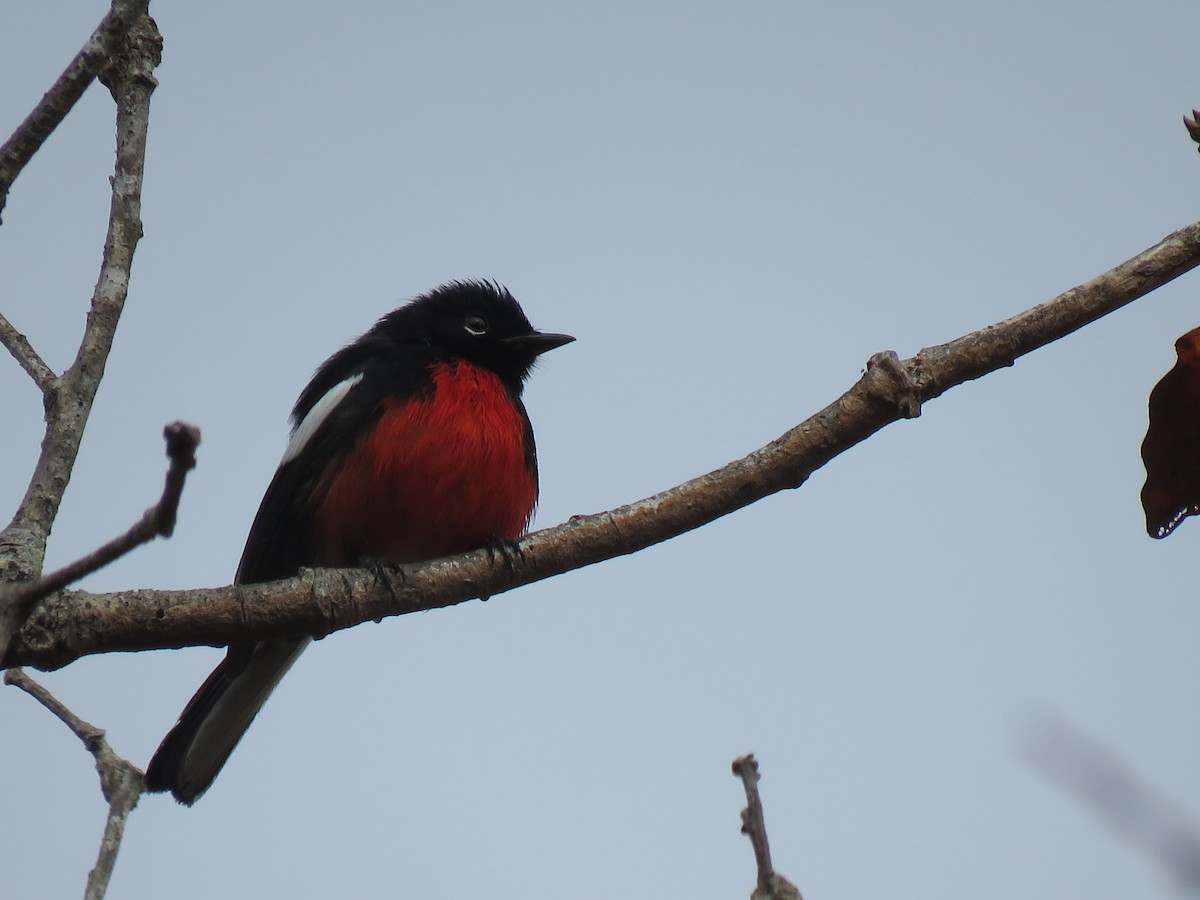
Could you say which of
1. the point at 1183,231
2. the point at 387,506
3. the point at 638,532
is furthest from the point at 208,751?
the point at 1183,231

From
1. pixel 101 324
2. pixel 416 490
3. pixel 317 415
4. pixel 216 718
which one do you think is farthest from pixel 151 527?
pixel 317 415

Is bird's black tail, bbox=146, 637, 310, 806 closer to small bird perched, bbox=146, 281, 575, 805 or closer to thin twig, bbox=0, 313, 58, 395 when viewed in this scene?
small bird perched, bbox=146, 281, 575, 805

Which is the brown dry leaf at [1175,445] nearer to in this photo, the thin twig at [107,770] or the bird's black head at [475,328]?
the thin twig at [107,770]

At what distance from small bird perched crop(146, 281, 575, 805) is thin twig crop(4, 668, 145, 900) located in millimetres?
1274

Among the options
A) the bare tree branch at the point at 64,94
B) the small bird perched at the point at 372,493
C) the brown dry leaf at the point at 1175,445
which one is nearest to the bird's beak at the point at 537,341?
the small bird perched at the point at 372,493

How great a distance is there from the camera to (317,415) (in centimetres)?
502

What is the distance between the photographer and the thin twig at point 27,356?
2625 mm

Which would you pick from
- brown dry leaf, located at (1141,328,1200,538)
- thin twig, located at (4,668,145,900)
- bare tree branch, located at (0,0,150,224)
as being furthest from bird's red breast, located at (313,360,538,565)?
brown dry leaf, located at (1141,328,1200,538)

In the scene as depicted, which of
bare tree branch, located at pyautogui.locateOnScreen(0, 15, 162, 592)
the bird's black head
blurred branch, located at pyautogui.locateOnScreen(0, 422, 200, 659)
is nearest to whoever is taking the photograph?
blurred branch, located at pyautogui.locateOnScreen(0, 422, 200, 659)

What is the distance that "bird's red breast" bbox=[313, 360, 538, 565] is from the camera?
4578mm

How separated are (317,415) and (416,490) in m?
0.70

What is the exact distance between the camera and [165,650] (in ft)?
9.50

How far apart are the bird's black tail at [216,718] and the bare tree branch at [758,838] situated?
2793 mm

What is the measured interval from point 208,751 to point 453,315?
7.22 ft
